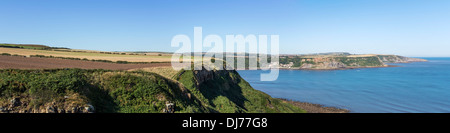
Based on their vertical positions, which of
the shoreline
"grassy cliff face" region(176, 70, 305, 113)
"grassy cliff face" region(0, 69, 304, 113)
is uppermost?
"grassy cliff face" region(0, 69, 304, 113)

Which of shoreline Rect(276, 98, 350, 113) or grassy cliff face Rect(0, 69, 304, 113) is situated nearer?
grassy cliff face Rect(0, 69, 304, 113)

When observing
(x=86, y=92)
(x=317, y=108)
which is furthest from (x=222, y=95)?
(x=317, y=108)

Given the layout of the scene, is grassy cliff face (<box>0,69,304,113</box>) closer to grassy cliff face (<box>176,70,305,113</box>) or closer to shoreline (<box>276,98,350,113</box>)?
grassy cliff face (<box>176,70,305,113</box>)

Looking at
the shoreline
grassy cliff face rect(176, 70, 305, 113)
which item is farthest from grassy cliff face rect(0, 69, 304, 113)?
the shoreline

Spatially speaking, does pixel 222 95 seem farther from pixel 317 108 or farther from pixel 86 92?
pixel 317 108

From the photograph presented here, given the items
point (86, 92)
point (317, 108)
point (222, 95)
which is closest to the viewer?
point (86, 92)

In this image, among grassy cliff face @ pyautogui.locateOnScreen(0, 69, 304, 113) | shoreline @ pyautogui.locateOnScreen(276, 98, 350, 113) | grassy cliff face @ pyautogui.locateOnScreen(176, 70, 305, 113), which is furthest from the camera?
shoreline @ pyautogui.locateOnScreen(276, 98, 350, 113)

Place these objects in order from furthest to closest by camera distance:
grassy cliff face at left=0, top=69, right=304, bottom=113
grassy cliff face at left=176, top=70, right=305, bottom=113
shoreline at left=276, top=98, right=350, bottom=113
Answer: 1. shoreline at left=276, top=98, right=350, bottom=113
2. grassy cliff face at left=176, top=70, right=305, bottom=113
3. grassy cliff face at left=0, top=69, right=304, bottom=113

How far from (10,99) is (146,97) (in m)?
8.58

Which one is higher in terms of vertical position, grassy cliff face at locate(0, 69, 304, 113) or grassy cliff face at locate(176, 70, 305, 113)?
grassy cliff face at locate(0, 69, 304, 113)

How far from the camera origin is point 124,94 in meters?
18.1

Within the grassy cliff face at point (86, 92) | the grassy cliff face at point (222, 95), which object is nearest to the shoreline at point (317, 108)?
the grassy cliff face at point (222, 95)
